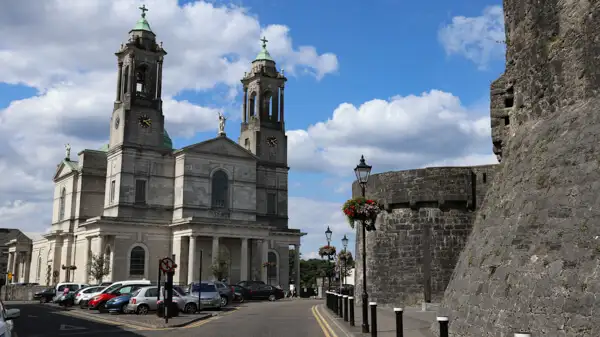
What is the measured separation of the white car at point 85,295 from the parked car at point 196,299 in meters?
7.30

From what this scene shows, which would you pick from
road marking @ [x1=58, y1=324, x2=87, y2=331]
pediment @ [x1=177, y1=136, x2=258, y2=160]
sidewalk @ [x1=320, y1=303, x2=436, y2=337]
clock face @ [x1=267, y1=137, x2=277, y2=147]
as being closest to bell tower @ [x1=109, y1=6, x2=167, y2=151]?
pediment @ [x1=177, y1=136, x2=258, y2=160]

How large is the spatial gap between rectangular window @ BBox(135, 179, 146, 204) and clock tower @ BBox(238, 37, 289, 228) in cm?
1362

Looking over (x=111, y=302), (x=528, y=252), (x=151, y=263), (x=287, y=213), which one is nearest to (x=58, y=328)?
(x=111, y=302)

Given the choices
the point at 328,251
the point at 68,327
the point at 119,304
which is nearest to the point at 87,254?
the point at 328,251

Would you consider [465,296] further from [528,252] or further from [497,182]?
[497,182]

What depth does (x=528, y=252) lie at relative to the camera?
1017 centimetres

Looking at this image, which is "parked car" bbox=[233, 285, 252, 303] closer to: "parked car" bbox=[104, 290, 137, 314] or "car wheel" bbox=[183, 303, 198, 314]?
"car wheel" bbox=[183, 303, 198, 314]

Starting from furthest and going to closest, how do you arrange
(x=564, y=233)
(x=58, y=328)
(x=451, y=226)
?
(x=451, y=226) → (x=58, y=328) → (x=564, y=233)

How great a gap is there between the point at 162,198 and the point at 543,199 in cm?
5404

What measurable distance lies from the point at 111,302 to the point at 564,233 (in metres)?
22.3

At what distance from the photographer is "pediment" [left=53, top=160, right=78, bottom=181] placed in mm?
70375

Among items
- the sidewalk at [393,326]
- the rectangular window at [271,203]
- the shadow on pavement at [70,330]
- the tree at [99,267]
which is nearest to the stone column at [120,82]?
the tree at [99,267]

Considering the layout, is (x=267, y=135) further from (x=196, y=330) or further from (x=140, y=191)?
(x=196, y=330)

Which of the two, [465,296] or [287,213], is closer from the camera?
[465,296]
